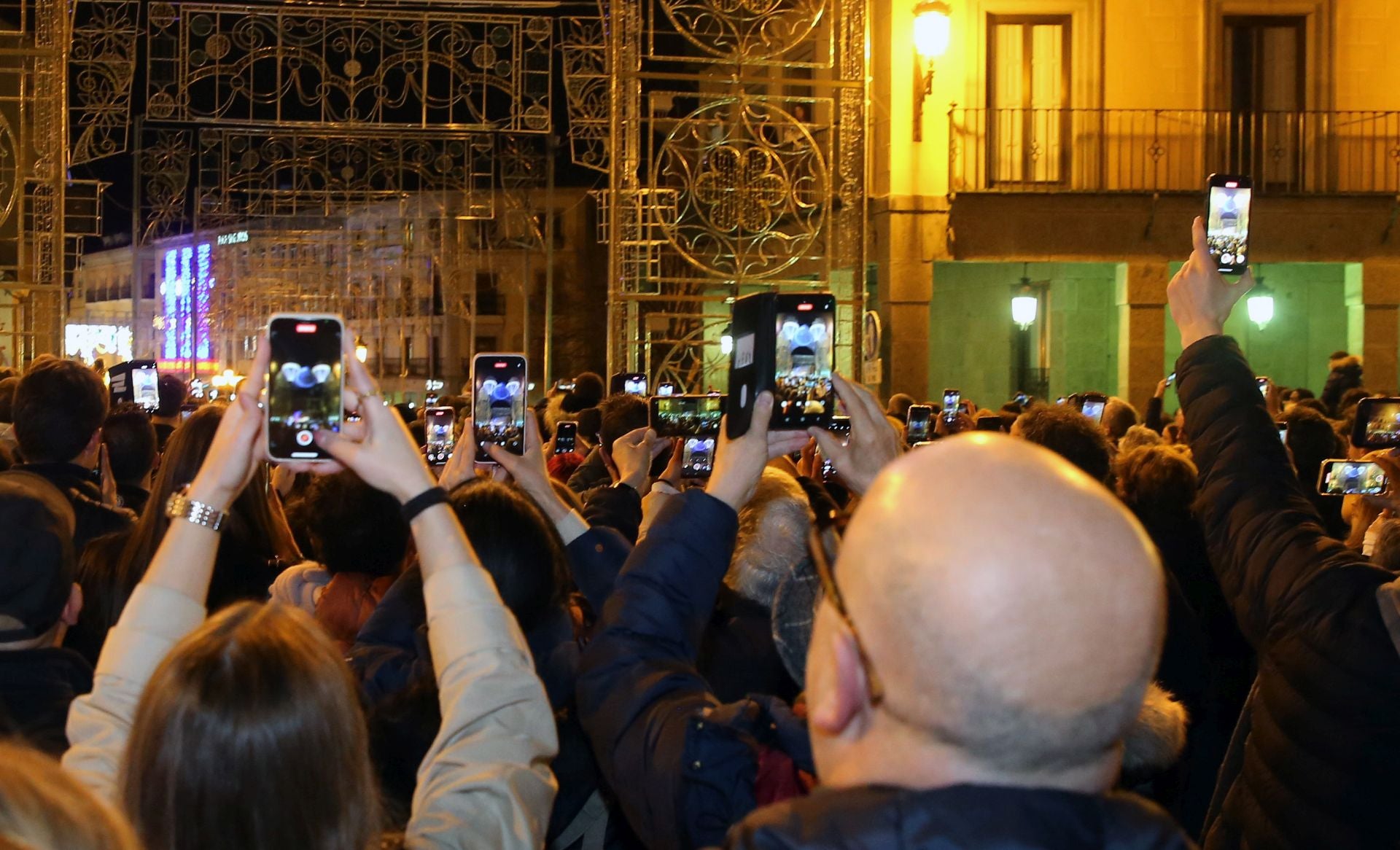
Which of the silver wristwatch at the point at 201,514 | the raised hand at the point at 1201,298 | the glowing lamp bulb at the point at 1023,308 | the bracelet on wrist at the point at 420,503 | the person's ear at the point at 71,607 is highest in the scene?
the glowing lamp bulb at the point at 1023,308

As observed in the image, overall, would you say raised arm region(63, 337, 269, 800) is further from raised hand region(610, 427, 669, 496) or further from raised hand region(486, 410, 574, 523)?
raised hand region(610, 427, 669, 496)

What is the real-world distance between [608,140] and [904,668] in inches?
568

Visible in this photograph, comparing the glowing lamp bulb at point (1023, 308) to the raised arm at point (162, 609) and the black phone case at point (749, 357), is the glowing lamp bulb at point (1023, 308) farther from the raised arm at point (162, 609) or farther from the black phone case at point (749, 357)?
the raised arm at point (162, 609)

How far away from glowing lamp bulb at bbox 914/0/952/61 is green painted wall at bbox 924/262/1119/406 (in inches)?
270

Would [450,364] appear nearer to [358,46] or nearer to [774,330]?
[358,46]

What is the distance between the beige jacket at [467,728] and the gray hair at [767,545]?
149cm

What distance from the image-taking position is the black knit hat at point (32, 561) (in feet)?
11.4

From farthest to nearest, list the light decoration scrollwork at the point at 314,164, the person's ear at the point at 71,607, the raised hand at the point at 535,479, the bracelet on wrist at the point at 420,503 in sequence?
the light decoration scrollwork at the point at 314,164 < the raised hand at the point at 535,479 < the person's ear at the point at 71,607 < the bracelet on wrist at the point at 420,503

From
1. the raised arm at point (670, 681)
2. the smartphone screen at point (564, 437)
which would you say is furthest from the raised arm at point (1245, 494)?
the smartphone screen at point (564, 437)

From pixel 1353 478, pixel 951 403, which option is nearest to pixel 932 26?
pixel 951 403

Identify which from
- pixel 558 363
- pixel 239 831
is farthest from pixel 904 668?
pixel 558 363

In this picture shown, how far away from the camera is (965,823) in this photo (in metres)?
1.61

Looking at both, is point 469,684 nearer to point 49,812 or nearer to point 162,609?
point 162,609

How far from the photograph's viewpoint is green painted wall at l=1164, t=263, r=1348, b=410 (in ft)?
73.8
